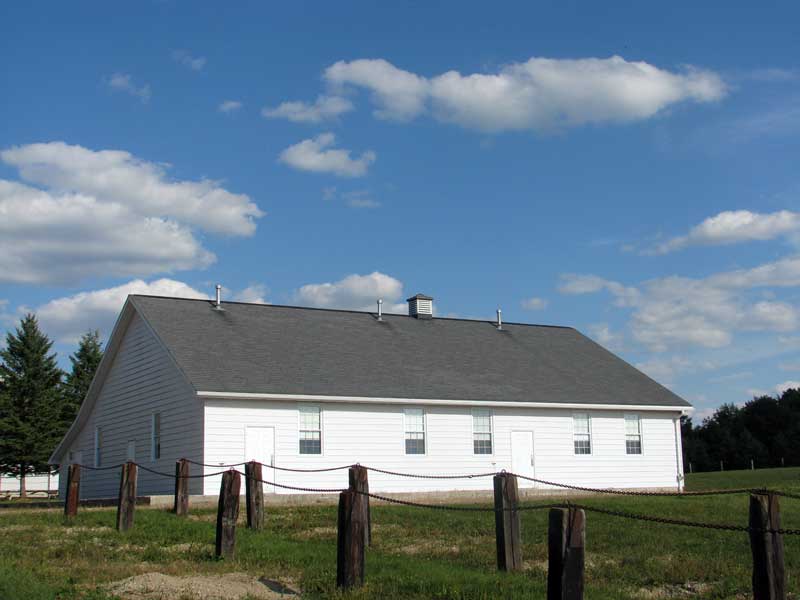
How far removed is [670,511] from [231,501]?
11.8 metres

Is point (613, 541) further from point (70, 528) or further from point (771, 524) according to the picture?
point (70, 528)

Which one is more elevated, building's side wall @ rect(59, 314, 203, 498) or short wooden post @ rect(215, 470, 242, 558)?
building's side wall @ rect(59, 314, 203, 498)

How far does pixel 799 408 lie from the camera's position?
93.5 m

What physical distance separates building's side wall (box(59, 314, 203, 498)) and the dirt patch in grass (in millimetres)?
14900

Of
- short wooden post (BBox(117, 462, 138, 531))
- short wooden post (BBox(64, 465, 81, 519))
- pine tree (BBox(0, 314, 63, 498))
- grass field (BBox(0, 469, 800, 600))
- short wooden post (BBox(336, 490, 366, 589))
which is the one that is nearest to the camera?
short wooden post (BBox(336, 490, 366, 589))

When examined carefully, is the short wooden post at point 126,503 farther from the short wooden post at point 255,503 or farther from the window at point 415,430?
the window at point 415,430

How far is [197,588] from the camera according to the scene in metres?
11.6

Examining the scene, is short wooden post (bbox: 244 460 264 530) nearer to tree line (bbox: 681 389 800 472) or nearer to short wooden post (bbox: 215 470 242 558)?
short wooden post (bbox: 215 470 242 558)

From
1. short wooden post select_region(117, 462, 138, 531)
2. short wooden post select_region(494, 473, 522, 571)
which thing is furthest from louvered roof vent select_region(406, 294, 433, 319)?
short wooden post select_region(494, 473, 522, 571)

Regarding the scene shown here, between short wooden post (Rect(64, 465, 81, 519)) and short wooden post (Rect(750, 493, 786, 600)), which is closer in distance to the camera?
short wooden post (Rect(750, 493, 786, 600))

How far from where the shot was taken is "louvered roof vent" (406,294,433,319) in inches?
1515

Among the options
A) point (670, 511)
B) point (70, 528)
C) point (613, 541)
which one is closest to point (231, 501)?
point (70, 528)

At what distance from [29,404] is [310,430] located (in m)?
34.3

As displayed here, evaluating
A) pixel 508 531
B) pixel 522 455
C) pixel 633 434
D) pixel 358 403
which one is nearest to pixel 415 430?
pixel 358 403
